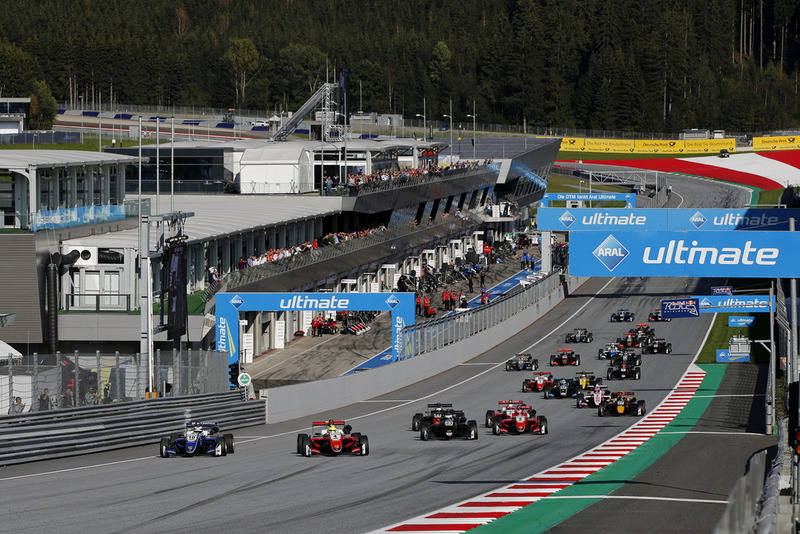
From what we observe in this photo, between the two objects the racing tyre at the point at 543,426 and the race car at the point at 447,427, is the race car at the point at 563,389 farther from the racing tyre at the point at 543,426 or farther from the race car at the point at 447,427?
the race car at the point at 447,427

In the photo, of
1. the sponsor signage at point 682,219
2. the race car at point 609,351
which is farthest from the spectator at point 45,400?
the race car at point 609,351

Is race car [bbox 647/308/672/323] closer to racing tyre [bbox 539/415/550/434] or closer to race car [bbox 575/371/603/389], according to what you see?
race car [bbox 575/371/603/389]

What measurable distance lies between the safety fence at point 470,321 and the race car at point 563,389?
6734 millimetres

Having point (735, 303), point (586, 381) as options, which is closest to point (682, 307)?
point (735, 303)

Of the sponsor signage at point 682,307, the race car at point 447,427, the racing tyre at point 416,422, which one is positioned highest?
the sponsor signage at point 682,307

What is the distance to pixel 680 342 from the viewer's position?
6153 centimetres

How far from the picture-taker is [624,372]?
49.8 metres

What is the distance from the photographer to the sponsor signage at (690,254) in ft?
72.4

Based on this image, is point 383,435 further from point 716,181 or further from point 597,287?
point 716,181

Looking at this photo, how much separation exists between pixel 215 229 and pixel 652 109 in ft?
475

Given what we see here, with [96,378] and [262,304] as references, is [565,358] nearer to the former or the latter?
[262,304]

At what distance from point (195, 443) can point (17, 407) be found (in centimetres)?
398

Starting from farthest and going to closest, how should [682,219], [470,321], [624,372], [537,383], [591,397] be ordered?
[470,321], [682,219], [624,372], [537,383], [591,397]

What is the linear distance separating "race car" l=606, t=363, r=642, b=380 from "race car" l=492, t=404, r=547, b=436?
15.9m
